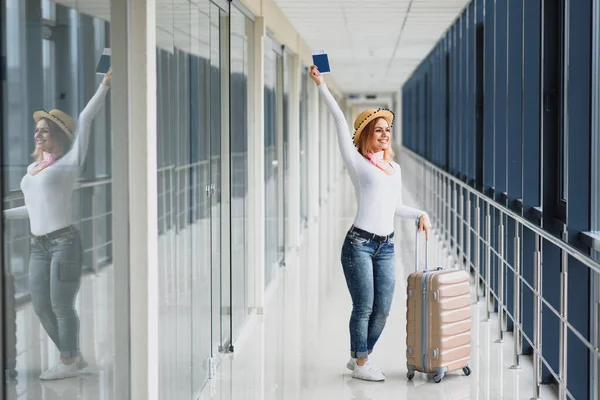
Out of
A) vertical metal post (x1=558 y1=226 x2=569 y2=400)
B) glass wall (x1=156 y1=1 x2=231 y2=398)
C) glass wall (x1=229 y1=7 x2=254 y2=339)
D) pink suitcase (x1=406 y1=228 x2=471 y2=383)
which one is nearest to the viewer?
vertical metal post (x1=558 y1=226 x2=569 y2=400)

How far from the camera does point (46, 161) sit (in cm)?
267

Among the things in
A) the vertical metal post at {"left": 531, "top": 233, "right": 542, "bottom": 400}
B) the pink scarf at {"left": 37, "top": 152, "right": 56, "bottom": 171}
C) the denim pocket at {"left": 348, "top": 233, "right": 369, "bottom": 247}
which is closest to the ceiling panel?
the denim pocket at {"left": 348, "top": 233, "right": 369, "bottom": 247}

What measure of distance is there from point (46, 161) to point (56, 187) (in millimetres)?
117

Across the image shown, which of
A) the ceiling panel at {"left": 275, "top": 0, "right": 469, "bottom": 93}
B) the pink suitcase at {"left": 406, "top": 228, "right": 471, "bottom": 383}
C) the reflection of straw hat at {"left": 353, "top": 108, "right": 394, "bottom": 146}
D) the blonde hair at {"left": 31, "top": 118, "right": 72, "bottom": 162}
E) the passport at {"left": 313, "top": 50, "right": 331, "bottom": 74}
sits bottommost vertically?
the pink suitcase at {"left": 406, "top": 228, "right": 471, "bottom": 383}

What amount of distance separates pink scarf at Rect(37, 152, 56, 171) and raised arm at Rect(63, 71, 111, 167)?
0.29ft

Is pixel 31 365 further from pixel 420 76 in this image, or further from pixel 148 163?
pixel 420 76

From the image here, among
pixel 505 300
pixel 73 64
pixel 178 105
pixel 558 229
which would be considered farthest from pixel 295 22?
pixel 73 64

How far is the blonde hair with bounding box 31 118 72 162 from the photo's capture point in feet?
8.53

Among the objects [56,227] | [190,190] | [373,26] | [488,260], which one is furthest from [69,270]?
[373,26]

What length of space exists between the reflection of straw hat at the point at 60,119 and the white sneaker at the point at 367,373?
264 centimetres

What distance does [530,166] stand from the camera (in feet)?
20.1

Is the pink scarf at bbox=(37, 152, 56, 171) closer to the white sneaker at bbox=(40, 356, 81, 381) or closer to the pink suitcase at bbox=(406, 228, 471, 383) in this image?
the white sneaker at bbox=(40, 356, 81, 381)

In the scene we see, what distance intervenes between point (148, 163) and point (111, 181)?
0.29 m

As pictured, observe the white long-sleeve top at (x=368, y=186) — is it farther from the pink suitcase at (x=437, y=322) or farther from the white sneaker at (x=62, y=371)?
the white sneaker at (x=62, y=371)
